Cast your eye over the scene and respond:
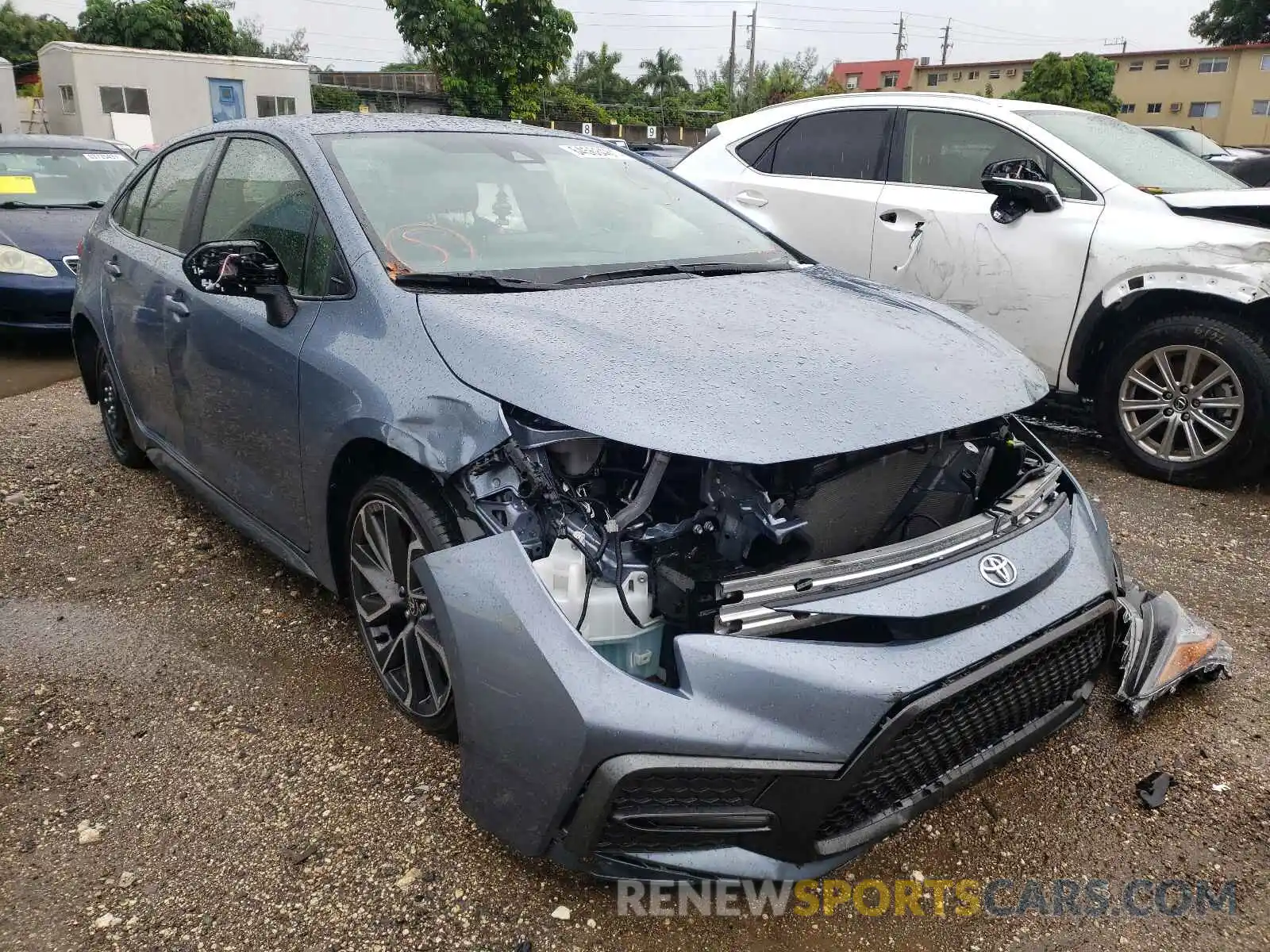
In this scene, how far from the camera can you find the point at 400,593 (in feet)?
8.33

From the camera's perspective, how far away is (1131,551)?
3.75 m

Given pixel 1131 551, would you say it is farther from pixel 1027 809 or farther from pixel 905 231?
pixel 905 231

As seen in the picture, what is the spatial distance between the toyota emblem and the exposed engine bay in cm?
7

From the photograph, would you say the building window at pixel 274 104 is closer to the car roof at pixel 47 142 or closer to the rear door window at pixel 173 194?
the car roof at pixel 47 142

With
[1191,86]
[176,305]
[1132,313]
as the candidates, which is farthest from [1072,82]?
[176,305]

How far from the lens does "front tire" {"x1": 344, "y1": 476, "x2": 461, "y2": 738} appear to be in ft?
7.59

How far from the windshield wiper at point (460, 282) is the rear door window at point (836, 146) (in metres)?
3.43

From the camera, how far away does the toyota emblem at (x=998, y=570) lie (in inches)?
78.2

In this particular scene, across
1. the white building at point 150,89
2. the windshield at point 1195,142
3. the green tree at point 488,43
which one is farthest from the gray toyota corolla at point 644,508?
the green tree at point 488,43

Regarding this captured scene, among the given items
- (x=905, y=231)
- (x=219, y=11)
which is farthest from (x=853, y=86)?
(x=905, y=231)

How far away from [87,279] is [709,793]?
3.99 m

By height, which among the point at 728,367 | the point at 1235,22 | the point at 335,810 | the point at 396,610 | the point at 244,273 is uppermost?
the point at 1235,22

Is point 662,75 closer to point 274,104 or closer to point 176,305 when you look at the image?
point 274,104

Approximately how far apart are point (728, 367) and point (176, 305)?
221 cm
